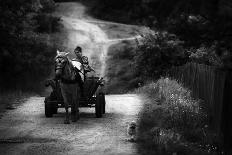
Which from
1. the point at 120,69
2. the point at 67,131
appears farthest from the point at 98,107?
the point at 120,69

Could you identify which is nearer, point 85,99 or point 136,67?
point 85,99

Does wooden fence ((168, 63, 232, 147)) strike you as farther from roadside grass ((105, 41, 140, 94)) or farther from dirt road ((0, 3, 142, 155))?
roadside grass ((105, 41, 140, 94))

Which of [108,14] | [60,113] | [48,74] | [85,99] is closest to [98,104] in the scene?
[85,99]

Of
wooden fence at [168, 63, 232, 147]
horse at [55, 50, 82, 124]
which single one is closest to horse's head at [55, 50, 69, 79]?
horse at [55, 50, 82, 124]

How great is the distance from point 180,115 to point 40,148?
4.12 m

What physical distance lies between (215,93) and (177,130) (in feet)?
5.37

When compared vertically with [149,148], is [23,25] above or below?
above

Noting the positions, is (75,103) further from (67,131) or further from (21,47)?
(21,47)

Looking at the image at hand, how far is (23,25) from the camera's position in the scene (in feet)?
83.2

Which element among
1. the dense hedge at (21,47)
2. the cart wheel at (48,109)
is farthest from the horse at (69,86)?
the dense hedge at (21,47)

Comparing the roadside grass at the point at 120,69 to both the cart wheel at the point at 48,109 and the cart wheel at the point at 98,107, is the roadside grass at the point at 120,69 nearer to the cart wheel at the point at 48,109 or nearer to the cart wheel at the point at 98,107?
the cart wheel at the point at 98,107

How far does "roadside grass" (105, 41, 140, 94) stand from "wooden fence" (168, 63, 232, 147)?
1476 centimetres

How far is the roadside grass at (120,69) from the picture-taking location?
1382 inches

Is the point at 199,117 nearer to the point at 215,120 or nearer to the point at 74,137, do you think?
the point at 215,120
